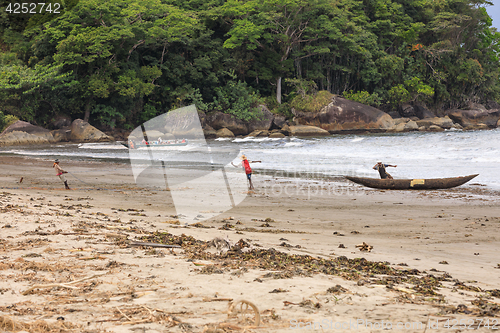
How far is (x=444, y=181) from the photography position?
36.9 ft

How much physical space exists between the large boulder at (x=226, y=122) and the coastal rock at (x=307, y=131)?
16.6 feet

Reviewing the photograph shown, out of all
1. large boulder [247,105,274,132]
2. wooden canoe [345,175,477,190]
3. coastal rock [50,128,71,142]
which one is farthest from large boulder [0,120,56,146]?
wooden canoe [345,175,477,190]

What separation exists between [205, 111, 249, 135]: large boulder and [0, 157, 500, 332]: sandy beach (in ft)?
105

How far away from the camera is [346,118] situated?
39500 millimetres

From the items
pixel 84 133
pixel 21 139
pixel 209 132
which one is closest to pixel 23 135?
pixel 21 139

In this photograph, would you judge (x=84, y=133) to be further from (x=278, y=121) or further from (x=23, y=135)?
(x=278, y=121)

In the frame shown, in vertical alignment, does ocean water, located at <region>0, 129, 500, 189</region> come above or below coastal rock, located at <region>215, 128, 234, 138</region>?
below

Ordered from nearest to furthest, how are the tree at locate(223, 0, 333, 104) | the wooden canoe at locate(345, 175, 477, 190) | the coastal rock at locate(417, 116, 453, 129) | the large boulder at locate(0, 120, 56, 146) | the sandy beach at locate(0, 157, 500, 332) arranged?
1. the sandy beach at locate(0, 157, 500, 332)
2. the wooden canoe at locate(345, 175, 477, 190)
3. the large boulder at locate(0, 120, 56, 146)
4. the tree at locate(223, 0, 333, 104)
5. the coastal rock at locate(417, 116, 453, 129)

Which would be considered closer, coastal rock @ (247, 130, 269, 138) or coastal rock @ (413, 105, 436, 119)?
coastal rock @ (247, 130, 269, 138)

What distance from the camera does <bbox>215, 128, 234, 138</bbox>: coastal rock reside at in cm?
3867

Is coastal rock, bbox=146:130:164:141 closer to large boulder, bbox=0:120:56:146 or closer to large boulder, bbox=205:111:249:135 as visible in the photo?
large boulder, bbox=205:111:249:135

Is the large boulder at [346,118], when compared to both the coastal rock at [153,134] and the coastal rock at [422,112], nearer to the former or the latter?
the coastal rock at [422,112]

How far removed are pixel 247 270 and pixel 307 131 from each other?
35141 mm

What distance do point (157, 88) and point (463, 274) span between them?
38.5 metres
